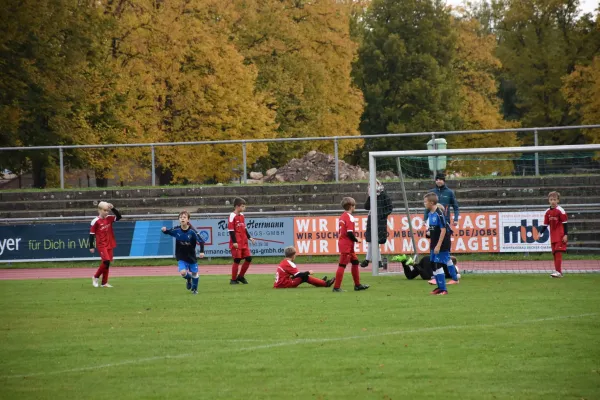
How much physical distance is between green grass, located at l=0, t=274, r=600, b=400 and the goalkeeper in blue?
300 millimetres

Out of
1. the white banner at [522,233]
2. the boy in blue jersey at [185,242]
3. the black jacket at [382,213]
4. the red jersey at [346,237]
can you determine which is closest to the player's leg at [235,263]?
the boy in blue jersey at [185,242]

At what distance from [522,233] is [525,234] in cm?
8

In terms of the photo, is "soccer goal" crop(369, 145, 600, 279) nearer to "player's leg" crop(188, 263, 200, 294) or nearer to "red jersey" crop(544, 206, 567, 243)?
"red jersey" crop(544, 206, 567, 243)

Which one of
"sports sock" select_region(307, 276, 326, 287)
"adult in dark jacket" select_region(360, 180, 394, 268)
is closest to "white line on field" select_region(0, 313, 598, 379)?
"sports sock" select_region(307, 276, 326, 287)

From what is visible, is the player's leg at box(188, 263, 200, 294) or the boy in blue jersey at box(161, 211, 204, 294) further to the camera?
the player's leg at box(188, 263, 200, 294)

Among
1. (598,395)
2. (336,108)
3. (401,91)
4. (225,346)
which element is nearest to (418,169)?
(225,346)

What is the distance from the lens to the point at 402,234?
24.4 meters

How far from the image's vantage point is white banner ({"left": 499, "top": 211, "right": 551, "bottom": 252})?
2489 cm

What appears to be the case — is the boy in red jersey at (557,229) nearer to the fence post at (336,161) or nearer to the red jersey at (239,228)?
the red jersey at (239,228)

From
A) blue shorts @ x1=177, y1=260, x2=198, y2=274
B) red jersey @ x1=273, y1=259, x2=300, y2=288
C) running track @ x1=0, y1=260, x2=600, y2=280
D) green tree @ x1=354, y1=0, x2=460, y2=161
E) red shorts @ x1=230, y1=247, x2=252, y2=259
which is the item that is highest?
green tree @ x1=354, y1=0, x2=460, y2=161

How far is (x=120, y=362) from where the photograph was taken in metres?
9.71

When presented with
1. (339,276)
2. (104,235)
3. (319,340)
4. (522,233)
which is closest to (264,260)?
(522,233)

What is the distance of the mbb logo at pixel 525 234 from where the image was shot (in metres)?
24.9

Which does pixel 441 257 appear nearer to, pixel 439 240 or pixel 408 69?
pixel 439 240
